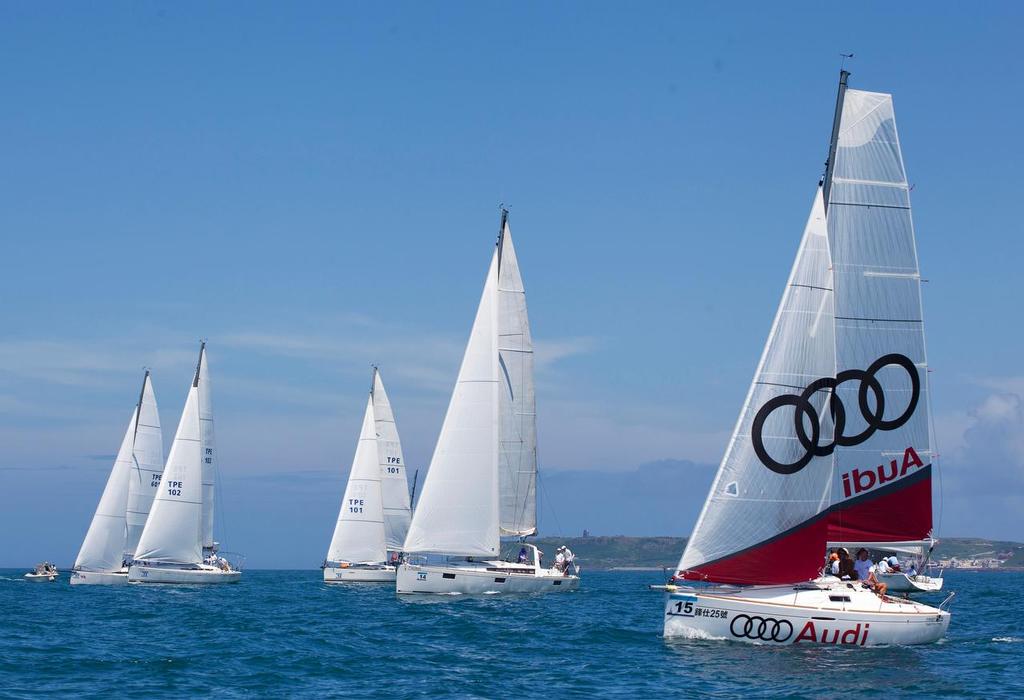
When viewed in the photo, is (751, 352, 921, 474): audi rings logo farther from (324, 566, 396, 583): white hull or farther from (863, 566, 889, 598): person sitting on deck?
(324, 566, 396, 583): white hull

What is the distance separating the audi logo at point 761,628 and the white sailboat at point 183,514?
38.5 meters

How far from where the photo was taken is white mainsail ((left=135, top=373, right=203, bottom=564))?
58562 mm

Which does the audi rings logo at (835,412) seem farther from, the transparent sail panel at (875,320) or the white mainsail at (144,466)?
the white mainsail at (144,466)

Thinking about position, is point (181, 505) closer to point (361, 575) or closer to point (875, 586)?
point (361, 575)

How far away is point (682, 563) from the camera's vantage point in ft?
91.1

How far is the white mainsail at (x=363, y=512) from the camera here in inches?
2511

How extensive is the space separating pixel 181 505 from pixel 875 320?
127 ft

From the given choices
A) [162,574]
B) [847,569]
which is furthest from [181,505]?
[847,569]

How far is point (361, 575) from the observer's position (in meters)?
63.5

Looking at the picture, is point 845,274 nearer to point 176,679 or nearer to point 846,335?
point 846,335

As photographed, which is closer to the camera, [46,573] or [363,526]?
[363,526]

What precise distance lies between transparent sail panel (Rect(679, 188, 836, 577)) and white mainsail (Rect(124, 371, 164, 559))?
42.4 m

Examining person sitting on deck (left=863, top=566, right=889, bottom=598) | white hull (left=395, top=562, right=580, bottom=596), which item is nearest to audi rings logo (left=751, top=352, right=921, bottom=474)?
person sitting on deck (left=863, top=566, right=889, bottom=598)

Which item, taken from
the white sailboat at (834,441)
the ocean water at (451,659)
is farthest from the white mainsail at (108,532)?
the white sailboat at (834,441)
